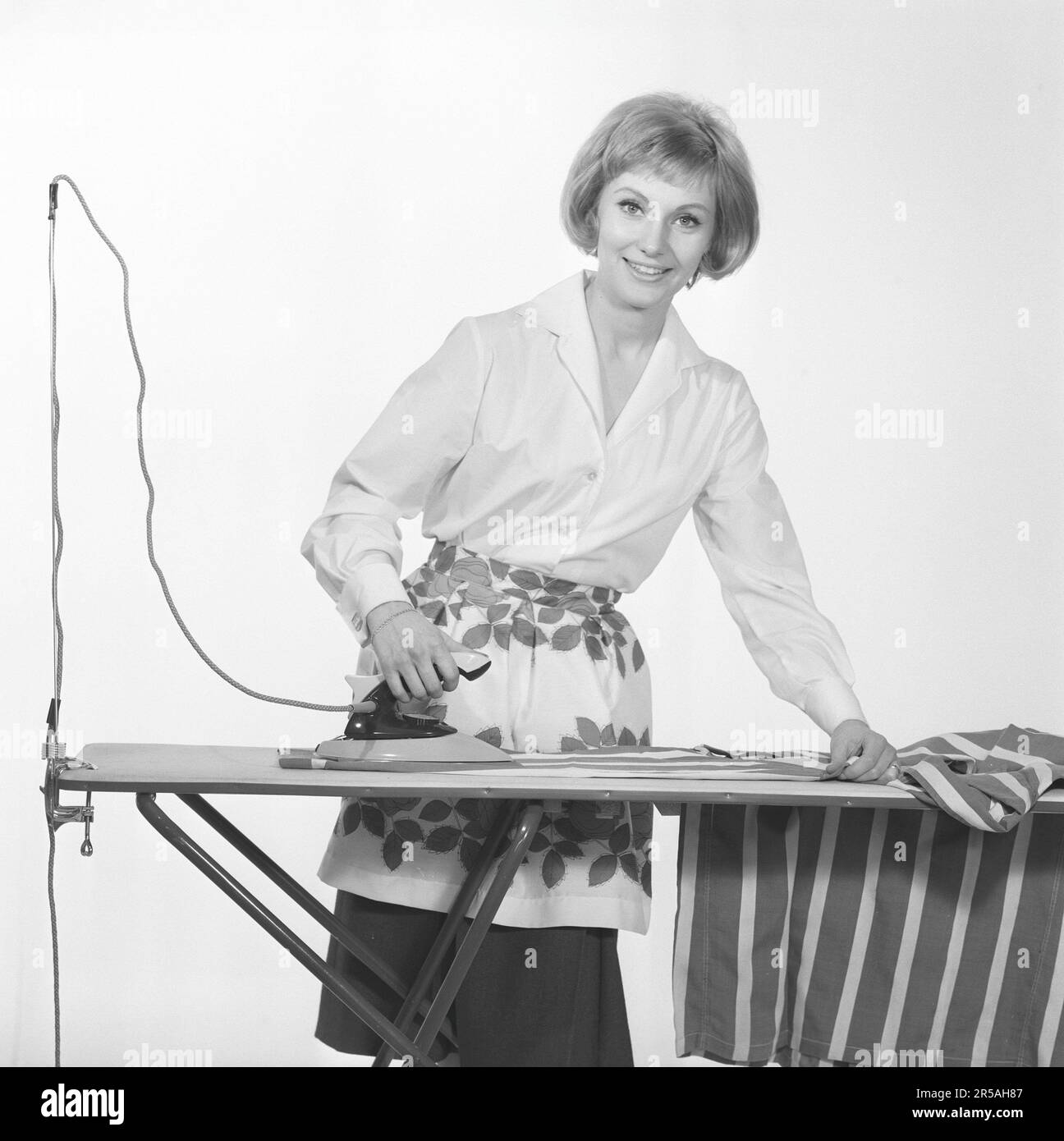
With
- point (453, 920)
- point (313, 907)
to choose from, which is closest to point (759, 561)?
point (453, 920)

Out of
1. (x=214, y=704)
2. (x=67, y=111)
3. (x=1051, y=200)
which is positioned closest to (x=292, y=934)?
(x=214, y=704)

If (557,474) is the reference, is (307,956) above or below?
below

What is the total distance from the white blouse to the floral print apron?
0.05 meters

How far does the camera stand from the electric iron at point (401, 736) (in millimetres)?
1752

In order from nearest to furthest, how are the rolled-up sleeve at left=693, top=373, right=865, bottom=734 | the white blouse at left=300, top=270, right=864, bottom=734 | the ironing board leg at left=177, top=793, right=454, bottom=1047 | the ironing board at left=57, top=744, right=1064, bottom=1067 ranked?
the ironing board at left=57, top=744, right=1064, bottom=1067
the ironing board leg at left=177, top=793, right=454, bottom=1047
the white blouse at left=300, top=270, right=864, bottom=734
the rolled-up sleeve at left=693, top=373, right=865, bottom=734

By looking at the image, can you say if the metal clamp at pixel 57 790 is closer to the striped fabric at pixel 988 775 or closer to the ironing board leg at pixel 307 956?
the ironing board leg at pixel 307 956

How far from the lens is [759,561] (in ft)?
6.92

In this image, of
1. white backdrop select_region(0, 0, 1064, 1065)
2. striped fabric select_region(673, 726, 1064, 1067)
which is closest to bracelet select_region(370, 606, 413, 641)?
striped fabric select_region(673, 726, 1064, 1067)

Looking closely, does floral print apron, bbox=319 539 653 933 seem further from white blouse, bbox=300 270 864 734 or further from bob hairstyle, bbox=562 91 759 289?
bob hairstyle, bbox=562 91 759 289

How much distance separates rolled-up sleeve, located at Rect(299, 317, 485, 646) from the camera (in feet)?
6.08

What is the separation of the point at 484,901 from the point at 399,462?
58 cm

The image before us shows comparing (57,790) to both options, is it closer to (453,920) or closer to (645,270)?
(453,920)

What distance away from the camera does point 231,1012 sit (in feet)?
11.1

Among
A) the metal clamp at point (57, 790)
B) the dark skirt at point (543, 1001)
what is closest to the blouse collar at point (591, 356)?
the dark skirt at point (543, 1001)
